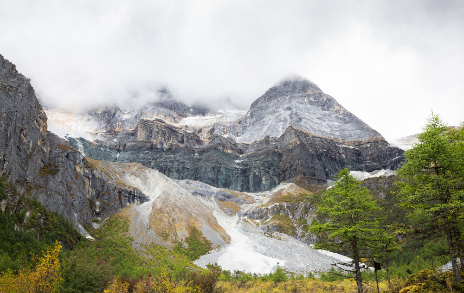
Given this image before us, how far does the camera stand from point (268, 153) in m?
172

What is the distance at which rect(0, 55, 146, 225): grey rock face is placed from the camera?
1345 inches

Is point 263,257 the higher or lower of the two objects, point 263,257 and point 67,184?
the lower

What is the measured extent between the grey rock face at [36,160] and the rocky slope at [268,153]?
11508 centimetres

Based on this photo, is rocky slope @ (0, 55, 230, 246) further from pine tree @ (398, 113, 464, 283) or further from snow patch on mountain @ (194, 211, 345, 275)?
pine tree @ (398, 113, 464, 283)

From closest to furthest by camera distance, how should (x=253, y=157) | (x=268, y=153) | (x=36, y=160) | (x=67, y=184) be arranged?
(x=36, y=160), (x=67, y=184), (x=268, y=153), (x=253, y=157)

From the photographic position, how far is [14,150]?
113ft

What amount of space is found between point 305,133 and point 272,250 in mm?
132981

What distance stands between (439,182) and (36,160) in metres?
48.3

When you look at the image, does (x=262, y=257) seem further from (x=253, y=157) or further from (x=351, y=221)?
(x=253, y=157)

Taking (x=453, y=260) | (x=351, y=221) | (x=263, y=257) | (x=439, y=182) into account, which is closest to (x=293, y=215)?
(x=263, y=257)

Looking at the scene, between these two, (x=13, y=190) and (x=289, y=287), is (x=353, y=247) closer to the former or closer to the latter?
(x=289, y=287)

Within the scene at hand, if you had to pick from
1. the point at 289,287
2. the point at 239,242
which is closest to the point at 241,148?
the point at 239,242

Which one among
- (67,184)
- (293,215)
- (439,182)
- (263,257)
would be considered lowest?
(263,257)

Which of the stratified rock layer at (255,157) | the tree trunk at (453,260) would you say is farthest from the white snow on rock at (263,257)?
the stratified rock layer at (255,157)
